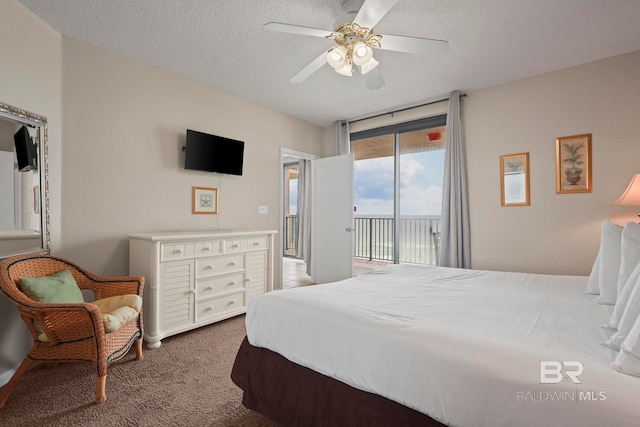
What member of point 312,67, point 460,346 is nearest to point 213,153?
point 312,67

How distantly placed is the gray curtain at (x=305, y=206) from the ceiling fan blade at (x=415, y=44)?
4082 mm

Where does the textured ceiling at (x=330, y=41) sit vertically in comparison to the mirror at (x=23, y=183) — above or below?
above

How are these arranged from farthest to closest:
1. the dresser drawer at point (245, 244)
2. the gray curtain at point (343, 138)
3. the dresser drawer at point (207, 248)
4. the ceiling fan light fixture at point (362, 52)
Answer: the gray curtain at point (343, 138), the dresser drawer at point (245, 244), the dresser drawer at point (207, 248), the ceiling fan light fixture at point (362, 52)

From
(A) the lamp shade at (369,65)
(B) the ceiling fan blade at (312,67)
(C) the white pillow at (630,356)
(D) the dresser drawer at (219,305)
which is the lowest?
(D) the dresser drawer at (219,305)

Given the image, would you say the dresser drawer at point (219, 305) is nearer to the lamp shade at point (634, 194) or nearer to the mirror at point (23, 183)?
the mirror at point (23, 183)

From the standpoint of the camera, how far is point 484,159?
11.6 ft

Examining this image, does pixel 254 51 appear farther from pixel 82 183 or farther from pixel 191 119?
pixel 82 183

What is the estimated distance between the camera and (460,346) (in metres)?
1.05

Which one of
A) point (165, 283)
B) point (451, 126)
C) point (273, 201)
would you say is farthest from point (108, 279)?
point (451, 126)

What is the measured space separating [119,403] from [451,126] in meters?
4.06

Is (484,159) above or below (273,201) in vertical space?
above

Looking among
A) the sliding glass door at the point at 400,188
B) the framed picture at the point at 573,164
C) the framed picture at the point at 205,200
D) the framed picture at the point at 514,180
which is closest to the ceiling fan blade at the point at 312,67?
the framed picture at the point at 205,200

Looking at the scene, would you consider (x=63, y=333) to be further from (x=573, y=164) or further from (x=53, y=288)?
(x=573, y=164)

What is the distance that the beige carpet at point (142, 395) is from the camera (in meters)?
1.62
